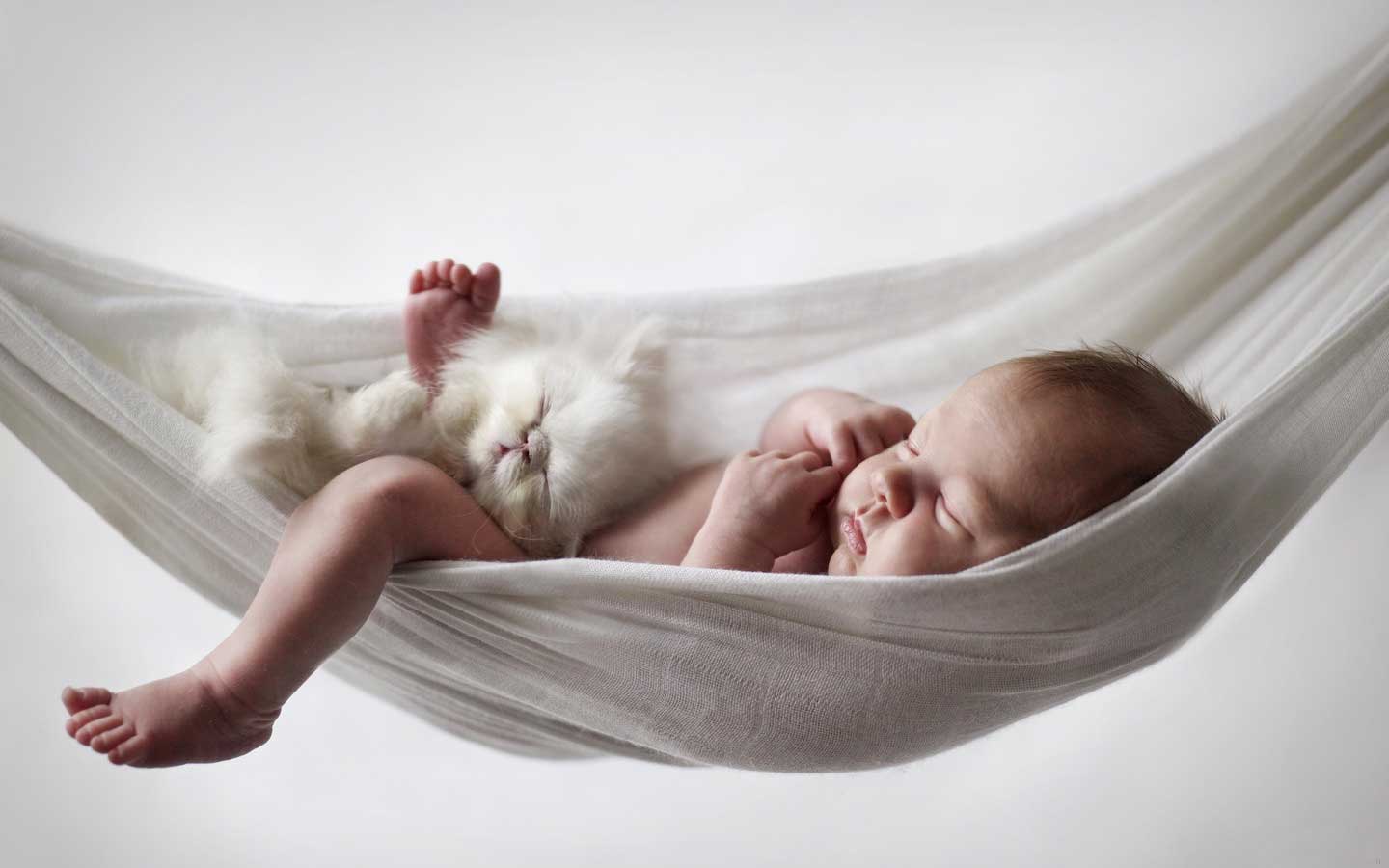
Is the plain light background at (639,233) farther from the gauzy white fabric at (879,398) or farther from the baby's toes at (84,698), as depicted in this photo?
the baby's toes at (84,698)

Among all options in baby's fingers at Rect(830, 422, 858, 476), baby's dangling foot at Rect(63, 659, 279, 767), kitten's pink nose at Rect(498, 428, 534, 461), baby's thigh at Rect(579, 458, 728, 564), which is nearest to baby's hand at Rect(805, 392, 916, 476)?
baby's fingers at Rect(830, 422, 858, 476)

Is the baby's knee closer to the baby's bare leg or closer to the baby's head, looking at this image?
the baby's bare leg

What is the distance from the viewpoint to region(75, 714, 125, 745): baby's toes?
858mm

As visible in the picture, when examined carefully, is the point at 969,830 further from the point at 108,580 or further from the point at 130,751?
the point at 108,580

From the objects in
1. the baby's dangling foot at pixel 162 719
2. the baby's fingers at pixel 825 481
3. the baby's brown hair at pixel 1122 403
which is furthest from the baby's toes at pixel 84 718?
the baby's brown hair at pixel 1122 403

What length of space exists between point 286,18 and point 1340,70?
58.2 inches

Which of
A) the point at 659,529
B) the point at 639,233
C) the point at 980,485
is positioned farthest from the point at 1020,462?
the point at 639,233

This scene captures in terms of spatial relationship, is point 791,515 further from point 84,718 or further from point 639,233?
point 639,233

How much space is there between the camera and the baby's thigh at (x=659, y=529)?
1.03m

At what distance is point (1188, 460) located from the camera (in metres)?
0.81

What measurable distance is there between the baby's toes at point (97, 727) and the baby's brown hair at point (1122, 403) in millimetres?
725

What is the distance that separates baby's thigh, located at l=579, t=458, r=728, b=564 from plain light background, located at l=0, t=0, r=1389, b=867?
61cm

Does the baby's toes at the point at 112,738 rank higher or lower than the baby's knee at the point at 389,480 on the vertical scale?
lower

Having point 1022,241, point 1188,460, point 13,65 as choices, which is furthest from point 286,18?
point 1188,460
